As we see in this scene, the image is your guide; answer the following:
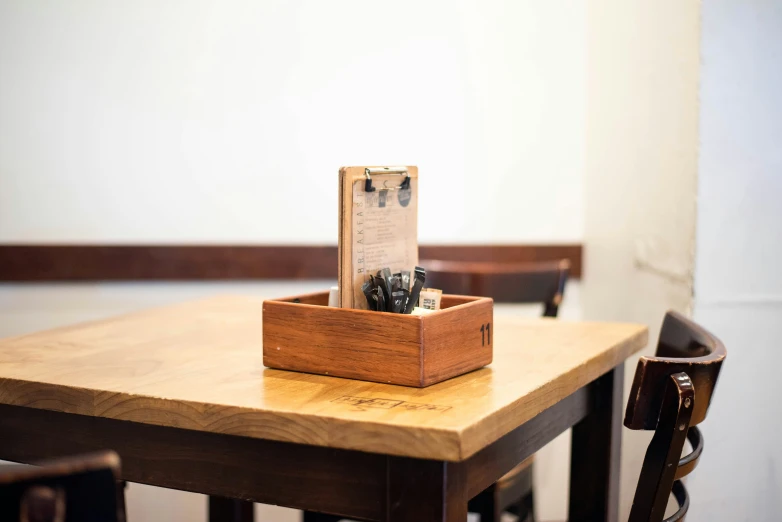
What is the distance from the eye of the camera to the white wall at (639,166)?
2154 mm

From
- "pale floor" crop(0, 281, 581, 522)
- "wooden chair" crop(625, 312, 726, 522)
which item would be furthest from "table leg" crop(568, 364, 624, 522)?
"pale floor" crop(0, 281, 581, 522)

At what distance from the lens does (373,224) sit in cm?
125

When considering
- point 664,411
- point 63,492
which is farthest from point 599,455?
point 63,492

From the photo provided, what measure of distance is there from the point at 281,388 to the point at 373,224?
0.91 ft

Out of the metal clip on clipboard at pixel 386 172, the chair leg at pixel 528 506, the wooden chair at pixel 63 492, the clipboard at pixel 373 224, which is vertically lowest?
the chair leg at pixel 528 506

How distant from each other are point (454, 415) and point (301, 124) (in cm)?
211

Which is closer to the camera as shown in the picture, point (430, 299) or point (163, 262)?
point (430, 299)

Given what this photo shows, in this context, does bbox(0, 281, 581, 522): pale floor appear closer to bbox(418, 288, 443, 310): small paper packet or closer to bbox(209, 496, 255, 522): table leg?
bbox(209, 496, 255, 522): table leg

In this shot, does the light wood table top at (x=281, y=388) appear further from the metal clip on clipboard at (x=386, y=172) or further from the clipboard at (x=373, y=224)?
the metal clip on clipboard at (x=386, y=172)

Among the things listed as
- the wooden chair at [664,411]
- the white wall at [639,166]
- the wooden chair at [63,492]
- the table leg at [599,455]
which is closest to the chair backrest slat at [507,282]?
the white wall at [639,166]

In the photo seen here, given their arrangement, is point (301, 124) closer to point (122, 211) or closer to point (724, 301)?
point (122, 211)

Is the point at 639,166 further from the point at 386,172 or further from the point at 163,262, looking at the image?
the point at 163,262

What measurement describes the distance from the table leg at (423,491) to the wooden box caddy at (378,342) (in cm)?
17

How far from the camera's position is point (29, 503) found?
2.09ft
